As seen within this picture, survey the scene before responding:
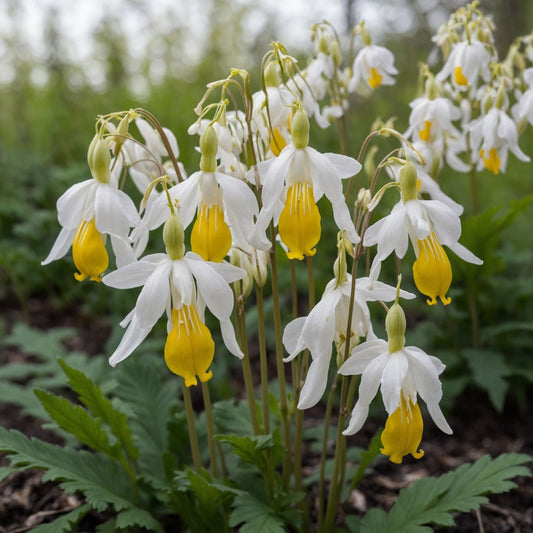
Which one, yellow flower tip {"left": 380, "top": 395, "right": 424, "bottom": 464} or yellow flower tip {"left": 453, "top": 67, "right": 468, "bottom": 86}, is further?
yellow flower tip {"left": 453, "top": 67, "right": 468, "bottom": 86}

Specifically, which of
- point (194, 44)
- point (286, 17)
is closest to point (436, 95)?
point (286, 17)

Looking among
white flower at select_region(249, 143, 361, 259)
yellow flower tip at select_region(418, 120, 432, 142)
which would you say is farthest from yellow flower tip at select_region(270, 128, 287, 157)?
yellow flower tip at select_region(418, 120, 432, 142)

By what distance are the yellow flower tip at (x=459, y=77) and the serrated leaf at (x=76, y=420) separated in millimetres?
1930

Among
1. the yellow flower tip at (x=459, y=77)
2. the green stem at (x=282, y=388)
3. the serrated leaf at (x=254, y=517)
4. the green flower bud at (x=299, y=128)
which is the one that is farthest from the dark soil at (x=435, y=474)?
the yellow flower tip at (x=459, y=77)

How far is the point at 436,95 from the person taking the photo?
2410mm

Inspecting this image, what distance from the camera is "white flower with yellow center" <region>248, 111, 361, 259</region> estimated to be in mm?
1401

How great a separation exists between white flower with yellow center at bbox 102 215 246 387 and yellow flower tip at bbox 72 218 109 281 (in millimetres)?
81

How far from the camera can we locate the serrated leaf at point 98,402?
1847 mm

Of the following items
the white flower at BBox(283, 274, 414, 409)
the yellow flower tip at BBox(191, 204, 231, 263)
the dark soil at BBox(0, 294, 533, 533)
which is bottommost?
the dark soil at BBox(0, 294, 533, 533)

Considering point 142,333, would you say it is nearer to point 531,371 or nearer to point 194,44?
point 531,371

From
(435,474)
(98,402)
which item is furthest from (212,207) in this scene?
(435,474)

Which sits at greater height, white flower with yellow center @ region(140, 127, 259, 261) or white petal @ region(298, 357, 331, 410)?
white flower with yellow center @ region(140, 127, 259, 261)

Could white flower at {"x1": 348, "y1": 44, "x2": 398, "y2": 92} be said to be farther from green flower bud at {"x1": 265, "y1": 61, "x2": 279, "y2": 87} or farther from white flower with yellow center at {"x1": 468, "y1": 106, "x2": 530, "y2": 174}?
green flower bud at {"x1": 265, "y1": 61, "x2": 279, "y2": 87}

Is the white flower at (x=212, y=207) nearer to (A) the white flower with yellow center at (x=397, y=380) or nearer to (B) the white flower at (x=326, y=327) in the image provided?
(B) the white flower at (x=326, y=327)
